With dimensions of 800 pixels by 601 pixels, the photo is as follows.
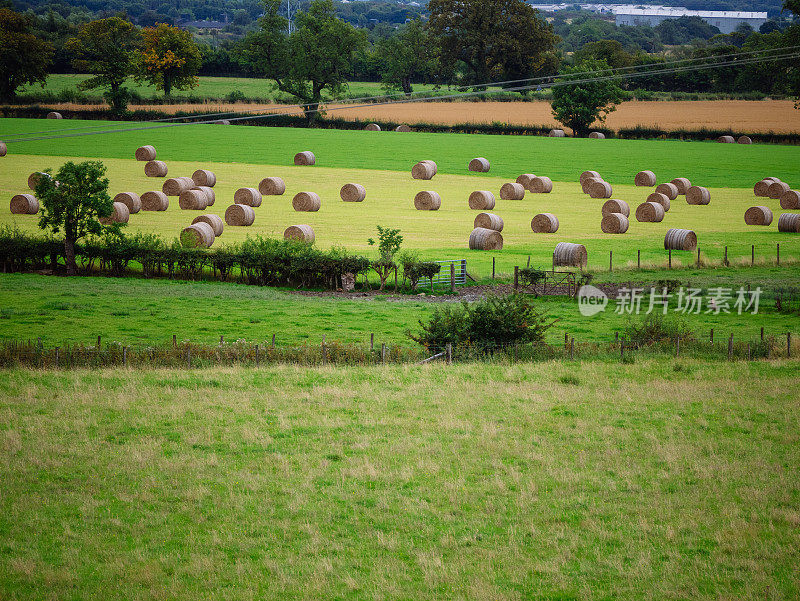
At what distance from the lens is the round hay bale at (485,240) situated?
42500 millimetres

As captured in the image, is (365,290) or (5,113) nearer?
(365,290)

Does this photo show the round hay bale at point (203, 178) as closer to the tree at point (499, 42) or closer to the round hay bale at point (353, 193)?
the round hay bale at point (353, 193)

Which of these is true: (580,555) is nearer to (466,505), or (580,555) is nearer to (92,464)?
(466,505)

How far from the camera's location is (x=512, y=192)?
60344mm

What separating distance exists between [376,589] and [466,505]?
3497 mm

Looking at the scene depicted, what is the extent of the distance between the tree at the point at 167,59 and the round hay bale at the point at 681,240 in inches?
3648

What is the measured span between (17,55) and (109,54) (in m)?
11.7

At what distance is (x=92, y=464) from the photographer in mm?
17000

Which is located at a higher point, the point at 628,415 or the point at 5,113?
the point at 5,113

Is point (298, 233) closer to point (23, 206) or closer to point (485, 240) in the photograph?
point (485, 240)

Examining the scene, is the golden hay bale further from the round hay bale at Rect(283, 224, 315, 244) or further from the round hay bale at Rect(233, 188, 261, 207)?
the round hay bale at Rect(283, 224, 315, 244)

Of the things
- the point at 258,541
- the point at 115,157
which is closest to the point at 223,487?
the point at 258,541

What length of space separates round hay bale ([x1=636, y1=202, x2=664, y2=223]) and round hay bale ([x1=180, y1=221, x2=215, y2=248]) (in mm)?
24364

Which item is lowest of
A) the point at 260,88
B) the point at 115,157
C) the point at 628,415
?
the point at 628,415
